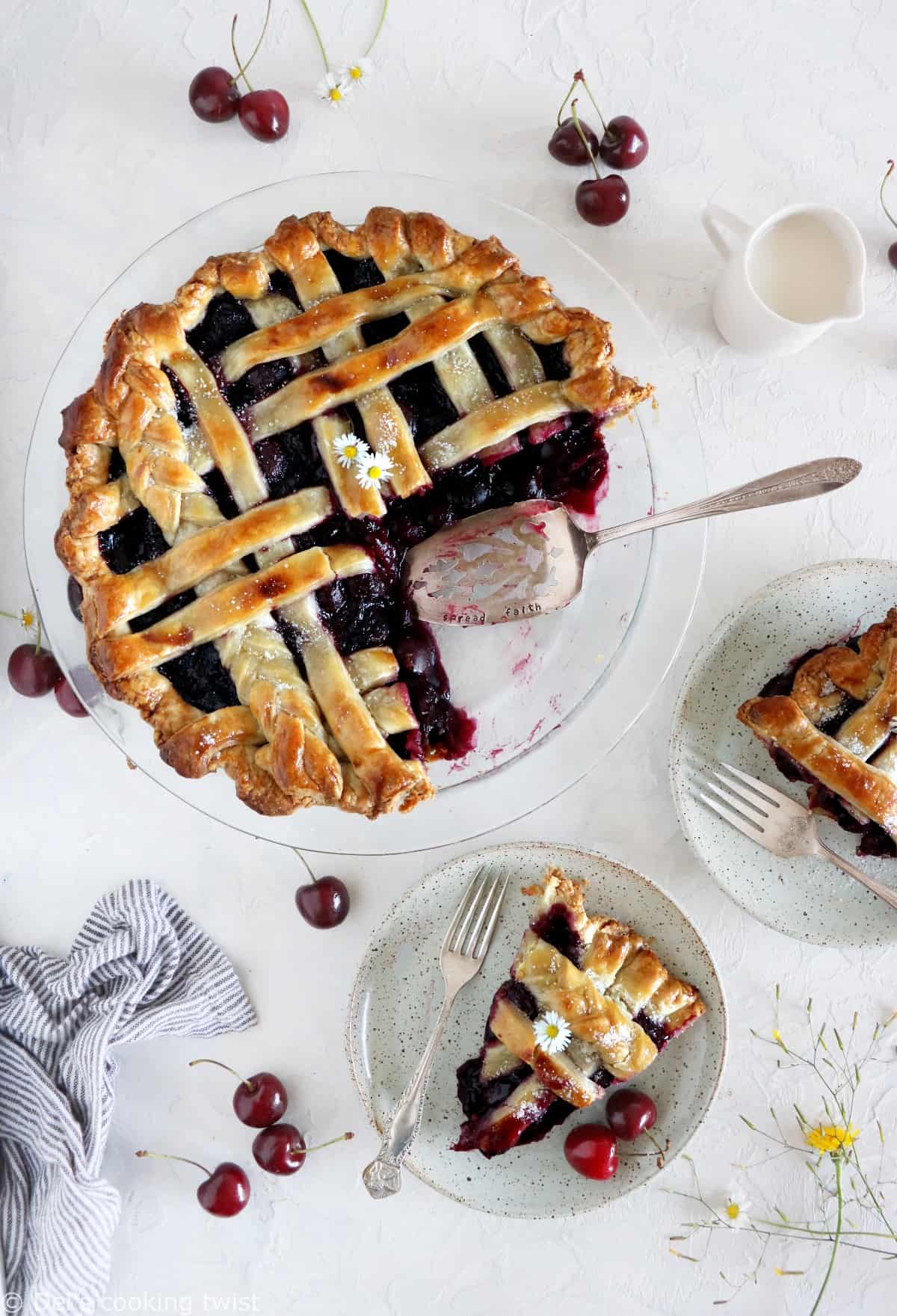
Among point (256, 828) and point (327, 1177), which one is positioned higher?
point (256, 828)

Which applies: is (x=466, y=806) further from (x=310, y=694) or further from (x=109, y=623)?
(x=109, y=623)

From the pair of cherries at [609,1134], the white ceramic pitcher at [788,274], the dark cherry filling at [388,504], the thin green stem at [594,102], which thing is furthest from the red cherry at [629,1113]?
the thin green stem at [594,102]

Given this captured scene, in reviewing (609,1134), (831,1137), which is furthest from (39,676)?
(831,1137)

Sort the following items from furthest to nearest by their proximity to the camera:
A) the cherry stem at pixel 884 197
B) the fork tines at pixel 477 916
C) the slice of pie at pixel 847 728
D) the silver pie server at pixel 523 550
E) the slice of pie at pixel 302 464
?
the cherry stem at pixel 884 197 < the fork tines at pixel 477 916 < the slice of pie at pixel 847 728 < the silver pie server at pixel 523 550 < the slice of pie at pixel 302 464

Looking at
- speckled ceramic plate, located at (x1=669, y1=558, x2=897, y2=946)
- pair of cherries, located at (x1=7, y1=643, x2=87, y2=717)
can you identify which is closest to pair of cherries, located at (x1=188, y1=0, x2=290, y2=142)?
pair of cherries, located at (x1=7, y1=643, x2=87, y2=717)

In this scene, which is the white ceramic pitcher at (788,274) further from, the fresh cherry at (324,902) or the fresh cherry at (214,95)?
the fresh cherry at (324,902)

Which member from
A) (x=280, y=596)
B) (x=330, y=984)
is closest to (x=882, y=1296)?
(x=330, y=984)

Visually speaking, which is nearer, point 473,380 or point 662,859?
point 473,380

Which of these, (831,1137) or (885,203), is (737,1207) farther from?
(885,203)
